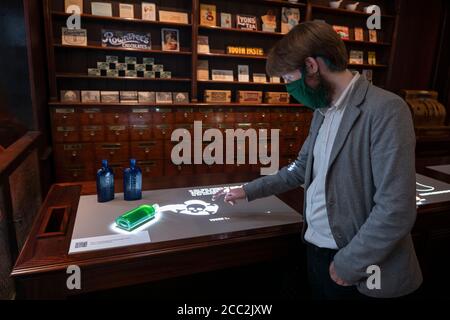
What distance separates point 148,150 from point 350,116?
3033 mm

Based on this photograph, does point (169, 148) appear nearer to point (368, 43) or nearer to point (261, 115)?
point (261, 115)

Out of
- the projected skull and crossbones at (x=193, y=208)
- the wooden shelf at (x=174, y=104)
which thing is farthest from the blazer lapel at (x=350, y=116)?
the wooden shelf at (x=174, y=104)

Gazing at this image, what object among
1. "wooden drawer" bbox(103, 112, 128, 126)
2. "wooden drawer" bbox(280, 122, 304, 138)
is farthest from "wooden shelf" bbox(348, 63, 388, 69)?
"wooden drawer" bbox(103, 112, 128, 126)

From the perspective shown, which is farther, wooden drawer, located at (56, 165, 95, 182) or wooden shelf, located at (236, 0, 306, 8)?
wooden shelf, located at (236, 0, 306, 8)

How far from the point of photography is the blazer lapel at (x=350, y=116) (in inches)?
37.1

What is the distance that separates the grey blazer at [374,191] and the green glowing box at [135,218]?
699 millimetres

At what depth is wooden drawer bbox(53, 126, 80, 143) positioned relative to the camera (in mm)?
3400

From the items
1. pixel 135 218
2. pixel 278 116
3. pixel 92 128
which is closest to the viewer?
pixel 135 218

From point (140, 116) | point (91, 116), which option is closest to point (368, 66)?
point (140, 116)

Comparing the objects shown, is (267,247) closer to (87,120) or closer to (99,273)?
(99,273)

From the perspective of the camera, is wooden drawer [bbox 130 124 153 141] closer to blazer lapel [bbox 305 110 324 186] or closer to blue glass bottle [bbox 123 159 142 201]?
blue glass bottle [bbox 123 159 142 201]

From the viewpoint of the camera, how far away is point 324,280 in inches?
43.0

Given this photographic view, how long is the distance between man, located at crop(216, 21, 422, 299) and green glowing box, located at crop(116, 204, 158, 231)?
2.12ft

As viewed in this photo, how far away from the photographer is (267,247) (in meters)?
1.27
